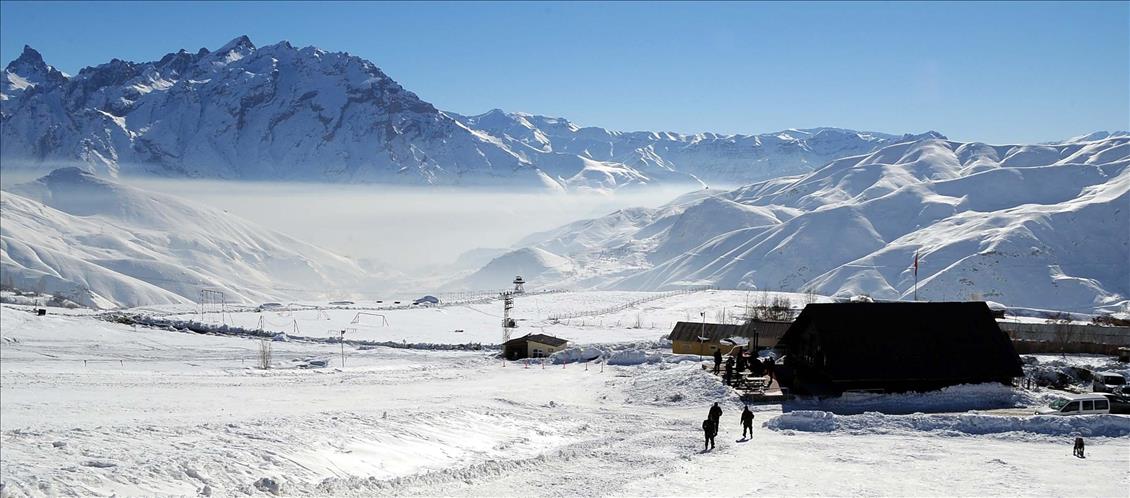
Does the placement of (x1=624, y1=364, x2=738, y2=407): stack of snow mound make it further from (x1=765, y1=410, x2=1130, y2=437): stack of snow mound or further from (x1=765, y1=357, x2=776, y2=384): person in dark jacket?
(x1=765, y1=410, x2=1130, y2=437): stack of snow mound

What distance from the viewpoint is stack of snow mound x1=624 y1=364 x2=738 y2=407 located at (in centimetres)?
3262

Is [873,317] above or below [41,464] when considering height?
above

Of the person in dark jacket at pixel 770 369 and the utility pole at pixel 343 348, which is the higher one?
the person in dark jacket at pixel 770 369

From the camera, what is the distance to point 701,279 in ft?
640

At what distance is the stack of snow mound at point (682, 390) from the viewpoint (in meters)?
32.6

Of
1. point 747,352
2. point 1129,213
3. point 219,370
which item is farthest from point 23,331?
point 1129,213

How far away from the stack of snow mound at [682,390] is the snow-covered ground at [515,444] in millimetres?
107

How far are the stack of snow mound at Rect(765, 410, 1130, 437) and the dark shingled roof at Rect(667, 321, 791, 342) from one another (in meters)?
28.8

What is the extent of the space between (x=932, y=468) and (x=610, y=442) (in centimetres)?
821

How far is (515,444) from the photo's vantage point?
2472cm

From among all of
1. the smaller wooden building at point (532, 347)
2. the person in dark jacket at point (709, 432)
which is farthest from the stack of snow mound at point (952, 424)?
the smaller wooden building at point (532, 347)

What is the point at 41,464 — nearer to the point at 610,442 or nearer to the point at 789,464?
the point at 610,442

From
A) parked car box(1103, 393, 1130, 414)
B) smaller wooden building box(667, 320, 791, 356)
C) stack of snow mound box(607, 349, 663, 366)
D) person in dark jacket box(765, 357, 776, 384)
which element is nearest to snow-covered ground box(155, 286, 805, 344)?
smaller wooden building box(667, 320, 791, 356)

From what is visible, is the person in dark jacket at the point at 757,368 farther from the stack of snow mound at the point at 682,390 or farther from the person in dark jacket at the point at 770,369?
the stack of snow mound at the point at 682,390
